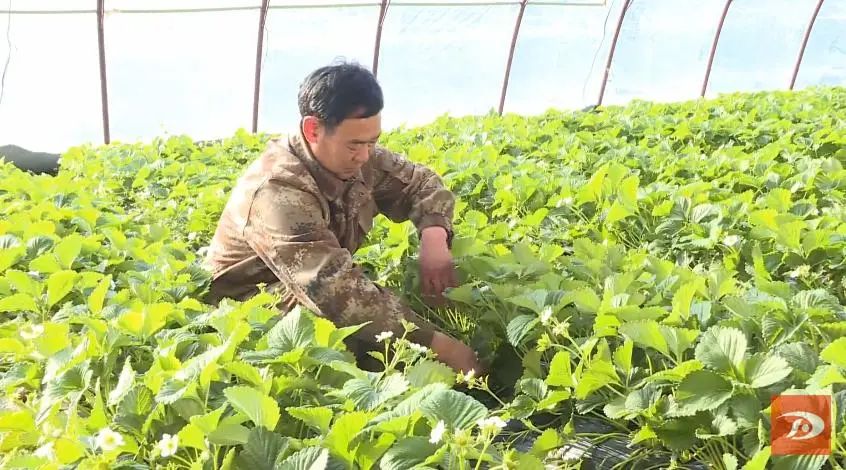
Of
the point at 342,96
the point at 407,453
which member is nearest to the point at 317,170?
the point at 342,96

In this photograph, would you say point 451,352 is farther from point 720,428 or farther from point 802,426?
Answer: point 802,426

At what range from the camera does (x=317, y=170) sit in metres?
2.39

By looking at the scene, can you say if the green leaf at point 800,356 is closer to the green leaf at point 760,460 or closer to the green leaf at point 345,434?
the green leaf at point 760,460

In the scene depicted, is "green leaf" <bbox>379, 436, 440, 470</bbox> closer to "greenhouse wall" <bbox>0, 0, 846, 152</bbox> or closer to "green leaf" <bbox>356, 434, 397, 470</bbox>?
"green leaf" <bbox>356, 434, 397, 470</bbox>

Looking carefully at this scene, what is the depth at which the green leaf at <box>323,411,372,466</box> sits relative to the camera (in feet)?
4.04

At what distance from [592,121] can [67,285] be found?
5.30 meters

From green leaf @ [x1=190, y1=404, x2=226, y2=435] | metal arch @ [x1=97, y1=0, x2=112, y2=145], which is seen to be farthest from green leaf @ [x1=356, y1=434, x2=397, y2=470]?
metal arch @ [x1=97, y1=0, x2=112, y2=145]

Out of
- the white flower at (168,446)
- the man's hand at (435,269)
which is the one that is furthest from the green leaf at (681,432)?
the man's hand at (435,269)

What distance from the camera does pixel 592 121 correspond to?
6.55 meters

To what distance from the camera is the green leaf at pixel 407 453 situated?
47.4 inches

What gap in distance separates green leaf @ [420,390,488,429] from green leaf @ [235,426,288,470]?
0.85 feet

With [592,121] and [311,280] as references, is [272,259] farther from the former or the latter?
[592,121]

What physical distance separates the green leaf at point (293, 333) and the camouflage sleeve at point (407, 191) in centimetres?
113

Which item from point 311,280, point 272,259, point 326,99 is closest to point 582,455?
point 311,280
